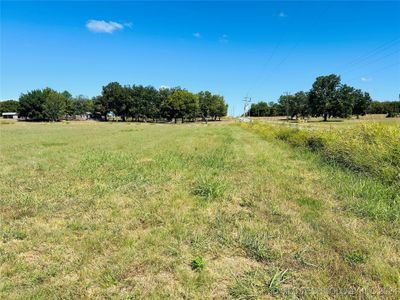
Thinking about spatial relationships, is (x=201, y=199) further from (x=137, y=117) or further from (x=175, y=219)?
(x=137, y=117)

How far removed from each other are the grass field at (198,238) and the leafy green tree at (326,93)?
3629 inches

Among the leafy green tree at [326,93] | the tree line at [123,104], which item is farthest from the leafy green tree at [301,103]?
the tree line at [123,104]

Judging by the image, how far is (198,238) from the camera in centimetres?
455

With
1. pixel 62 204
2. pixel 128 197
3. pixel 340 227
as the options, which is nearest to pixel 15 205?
pixel 62 204

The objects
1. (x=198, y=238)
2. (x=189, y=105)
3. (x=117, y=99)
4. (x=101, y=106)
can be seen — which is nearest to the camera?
(x=198, y=238)

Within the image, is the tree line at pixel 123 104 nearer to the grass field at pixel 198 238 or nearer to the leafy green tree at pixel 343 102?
the leafy green tree at pixel 343 102

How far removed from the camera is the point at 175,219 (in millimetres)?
5375

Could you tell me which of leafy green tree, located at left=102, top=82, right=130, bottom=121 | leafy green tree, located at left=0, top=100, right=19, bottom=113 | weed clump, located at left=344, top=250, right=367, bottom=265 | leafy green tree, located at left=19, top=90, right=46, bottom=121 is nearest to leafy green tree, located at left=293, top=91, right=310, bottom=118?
leafy green tree, located at left=102, top=82, right=130, bottom=121

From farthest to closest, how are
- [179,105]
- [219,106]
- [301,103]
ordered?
[219,106], [301,103], [179,105]

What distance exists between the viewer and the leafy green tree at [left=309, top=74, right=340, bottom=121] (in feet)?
301

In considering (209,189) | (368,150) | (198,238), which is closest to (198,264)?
(198,238)

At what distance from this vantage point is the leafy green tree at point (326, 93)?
91875 mm

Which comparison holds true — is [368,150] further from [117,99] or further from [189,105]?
[117,99]

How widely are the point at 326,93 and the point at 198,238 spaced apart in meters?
99.2
